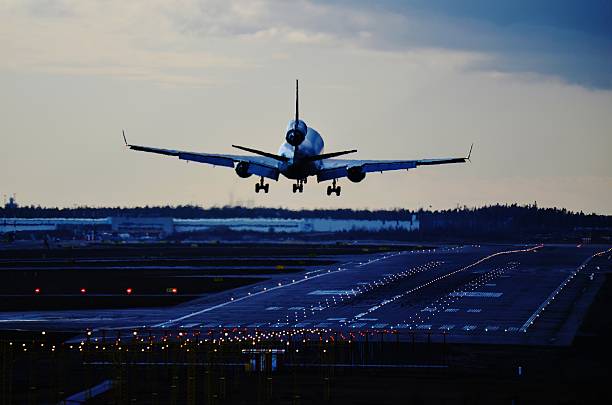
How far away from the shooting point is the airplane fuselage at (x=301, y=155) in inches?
3888

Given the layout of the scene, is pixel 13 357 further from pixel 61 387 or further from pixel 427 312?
pixel 427 312

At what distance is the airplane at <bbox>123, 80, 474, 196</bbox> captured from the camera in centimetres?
9856

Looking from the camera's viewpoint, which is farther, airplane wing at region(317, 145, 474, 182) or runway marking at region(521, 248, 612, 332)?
airplane wing at region(317, 145, 474, 182)

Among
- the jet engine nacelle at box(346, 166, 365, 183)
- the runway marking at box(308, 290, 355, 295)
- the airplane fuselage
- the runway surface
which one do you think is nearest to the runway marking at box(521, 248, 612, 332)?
the runway surface

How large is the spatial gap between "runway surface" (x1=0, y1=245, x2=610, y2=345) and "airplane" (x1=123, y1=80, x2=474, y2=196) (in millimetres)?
10594

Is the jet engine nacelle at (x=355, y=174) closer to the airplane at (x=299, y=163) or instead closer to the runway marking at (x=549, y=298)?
the airplane at (x=299, y=163)

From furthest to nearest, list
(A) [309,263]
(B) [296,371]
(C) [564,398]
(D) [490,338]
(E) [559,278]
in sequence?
(A) [309,263]
(E) [559,278]
(D) [490,338]
(B) [296,371]
(C) [564,398]

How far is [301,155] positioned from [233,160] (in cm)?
850

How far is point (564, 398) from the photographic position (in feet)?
183

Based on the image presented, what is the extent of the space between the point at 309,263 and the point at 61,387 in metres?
106

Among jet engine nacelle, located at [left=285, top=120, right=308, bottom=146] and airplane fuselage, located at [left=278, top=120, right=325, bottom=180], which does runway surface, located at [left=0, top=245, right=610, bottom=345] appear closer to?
airplane fuselage, located at [left=278, top=120, right=325, bottom=180]

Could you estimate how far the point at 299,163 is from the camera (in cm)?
9888

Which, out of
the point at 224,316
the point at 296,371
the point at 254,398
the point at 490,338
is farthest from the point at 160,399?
the point at 224,316

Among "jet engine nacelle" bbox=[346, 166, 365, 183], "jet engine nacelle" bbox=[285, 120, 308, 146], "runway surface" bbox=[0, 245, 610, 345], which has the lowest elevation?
"runway surface" bbox=[0, 245, 610, 345]
